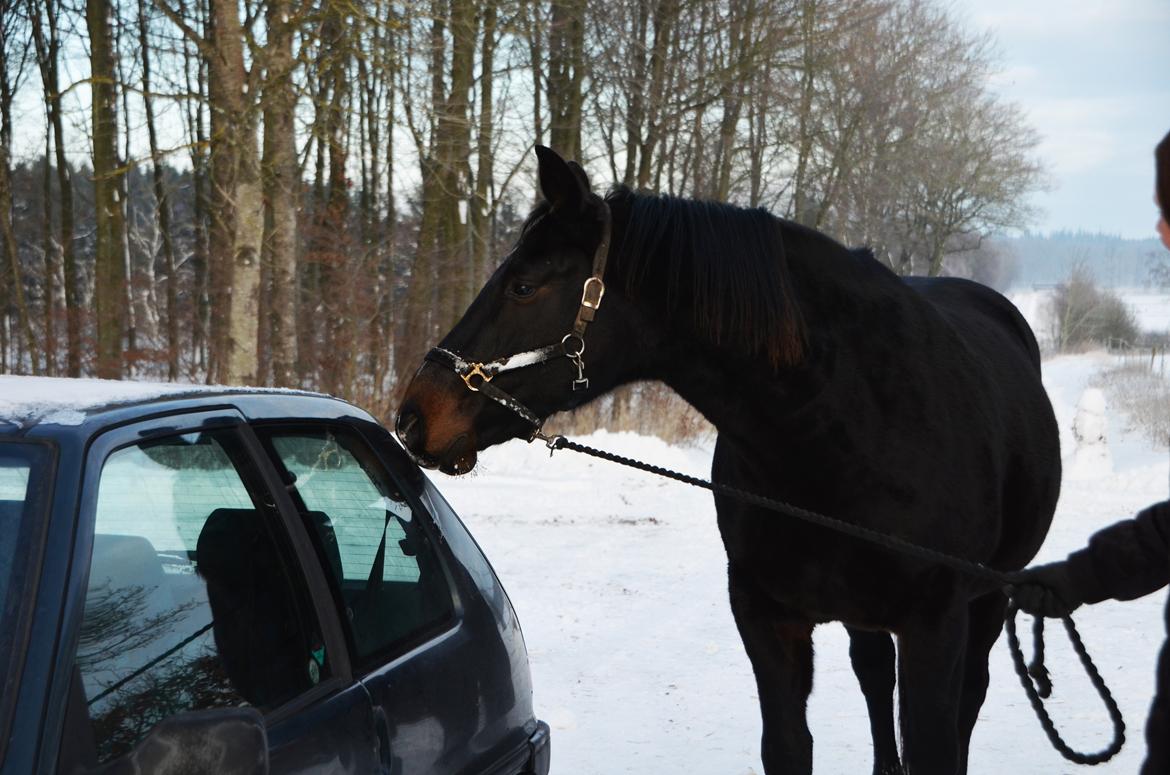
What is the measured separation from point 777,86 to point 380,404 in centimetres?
933

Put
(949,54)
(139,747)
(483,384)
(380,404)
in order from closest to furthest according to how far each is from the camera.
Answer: (139,747) < (483,384) < (380,404) < (949,54)

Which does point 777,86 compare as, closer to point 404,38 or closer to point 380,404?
point 404,38

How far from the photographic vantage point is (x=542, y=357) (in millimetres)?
3004

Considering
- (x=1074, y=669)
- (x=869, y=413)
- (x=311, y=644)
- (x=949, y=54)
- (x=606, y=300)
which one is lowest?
(x=1074, y=669)

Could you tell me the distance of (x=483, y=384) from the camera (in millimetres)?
2947

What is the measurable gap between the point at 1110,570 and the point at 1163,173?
2.78 feet

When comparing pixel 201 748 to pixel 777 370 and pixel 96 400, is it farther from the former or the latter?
pixel 777 370

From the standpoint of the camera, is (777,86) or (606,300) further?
(777,86)

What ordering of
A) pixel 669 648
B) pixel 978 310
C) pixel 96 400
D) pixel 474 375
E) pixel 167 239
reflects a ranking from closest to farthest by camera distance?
pixel 96 400 < pixel 474 375 < pixel 978 310 < pixel 669 648 < pixel 167 239

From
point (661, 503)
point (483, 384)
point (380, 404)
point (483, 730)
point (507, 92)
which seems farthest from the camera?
point (507, 92)

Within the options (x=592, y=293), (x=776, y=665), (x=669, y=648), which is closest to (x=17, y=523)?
(x=592, y=293)

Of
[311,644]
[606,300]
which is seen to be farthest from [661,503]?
[311,644]

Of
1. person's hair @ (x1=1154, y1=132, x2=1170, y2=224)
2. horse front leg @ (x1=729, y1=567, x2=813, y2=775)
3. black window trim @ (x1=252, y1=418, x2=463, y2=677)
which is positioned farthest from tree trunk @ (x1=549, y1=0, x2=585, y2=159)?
person's hair @ (x1=1154, y1=132, x2=1170, y2=224)

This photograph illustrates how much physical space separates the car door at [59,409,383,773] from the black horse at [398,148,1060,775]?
83cm
